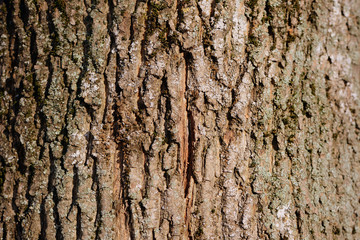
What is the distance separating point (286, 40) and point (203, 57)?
0.43m

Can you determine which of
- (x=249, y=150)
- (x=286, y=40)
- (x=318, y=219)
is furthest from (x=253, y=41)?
(x=318, y=219)

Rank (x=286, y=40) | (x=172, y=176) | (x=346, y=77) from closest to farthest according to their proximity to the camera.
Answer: (x=172, y=176) < (x=286, y=40) < (x=346, y=77)

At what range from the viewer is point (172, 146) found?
148 centimetres

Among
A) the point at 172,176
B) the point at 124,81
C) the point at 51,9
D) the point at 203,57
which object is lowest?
the point at 172,176

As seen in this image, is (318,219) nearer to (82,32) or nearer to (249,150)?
(249,150)

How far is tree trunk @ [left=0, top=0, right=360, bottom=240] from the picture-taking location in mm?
1472

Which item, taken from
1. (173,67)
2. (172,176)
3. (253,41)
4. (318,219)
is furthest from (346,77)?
(172,176)

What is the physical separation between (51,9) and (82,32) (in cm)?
19

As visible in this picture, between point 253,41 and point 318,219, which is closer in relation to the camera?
point 253,41

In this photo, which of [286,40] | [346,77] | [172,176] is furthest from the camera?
[346,77]

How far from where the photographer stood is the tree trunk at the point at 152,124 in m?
1.47

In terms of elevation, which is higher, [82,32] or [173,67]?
[82,32]

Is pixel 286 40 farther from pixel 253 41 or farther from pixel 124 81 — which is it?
pixel 124 81

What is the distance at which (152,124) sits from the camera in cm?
147
